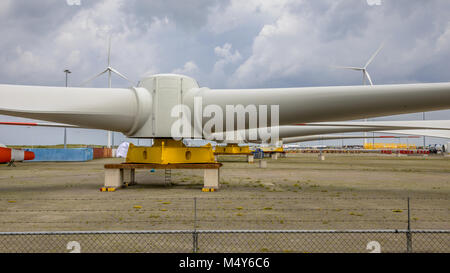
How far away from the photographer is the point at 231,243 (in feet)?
19.6

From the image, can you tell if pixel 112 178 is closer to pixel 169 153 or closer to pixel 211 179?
pixel 169 153

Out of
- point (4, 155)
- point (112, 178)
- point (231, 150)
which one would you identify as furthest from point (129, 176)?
point (231, 150)

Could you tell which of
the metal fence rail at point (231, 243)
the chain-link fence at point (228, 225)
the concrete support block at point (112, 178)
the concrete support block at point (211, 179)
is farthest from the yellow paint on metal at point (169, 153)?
the metal fence rail at point (231, 243)

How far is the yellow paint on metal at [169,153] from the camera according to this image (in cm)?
1331

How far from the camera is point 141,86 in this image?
42.5ft

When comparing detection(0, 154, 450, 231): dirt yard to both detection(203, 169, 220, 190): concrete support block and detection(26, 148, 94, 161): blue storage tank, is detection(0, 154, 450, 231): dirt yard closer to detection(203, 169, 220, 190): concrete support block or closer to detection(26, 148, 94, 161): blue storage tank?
detection(203, 169, 220, 190): concrete support block

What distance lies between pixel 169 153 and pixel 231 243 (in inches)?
315

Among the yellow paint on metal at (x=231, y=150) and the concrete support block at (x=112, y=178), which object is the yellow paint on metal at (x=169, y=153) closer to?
the concrete support block at (x=112, y=178)

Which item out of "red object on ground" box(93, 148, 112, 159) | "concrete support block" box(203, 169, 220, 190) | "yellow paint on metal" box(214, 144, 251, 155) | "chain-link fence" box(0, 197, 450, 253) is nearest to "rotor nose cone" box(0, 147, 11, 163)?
"red object on ground" box(93, 148, 112, 159)

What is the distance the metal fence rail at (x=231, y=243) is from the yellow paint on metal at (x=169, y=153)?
275 inches

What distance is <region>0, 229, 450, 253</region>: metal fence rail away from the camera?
550 cm

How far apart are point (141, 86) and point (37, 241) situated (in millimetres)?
8047
